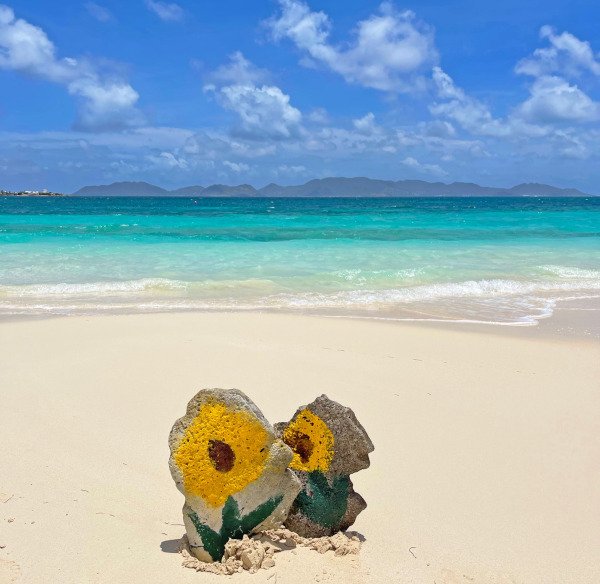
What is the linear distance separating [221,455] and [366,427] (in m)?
1.98

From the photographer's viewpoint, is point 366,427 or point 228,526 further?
point 366,427

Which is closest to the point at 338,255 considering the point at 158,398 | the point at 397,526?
the point at 158,398

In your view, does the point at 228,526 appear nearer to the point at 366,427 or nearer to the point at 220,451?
the point at 220,451

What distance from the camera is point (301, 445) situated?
2.75m

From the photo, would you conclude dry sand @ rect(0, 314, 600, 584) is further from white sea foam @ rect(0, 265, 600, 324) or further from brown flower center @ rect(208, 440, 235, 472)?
white sea foam @ rect(0, 265, 600, 324)

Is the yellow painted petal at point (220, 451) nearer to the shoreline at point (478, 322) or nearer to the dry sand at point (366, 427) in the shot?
the dry sand at point (366, 427)

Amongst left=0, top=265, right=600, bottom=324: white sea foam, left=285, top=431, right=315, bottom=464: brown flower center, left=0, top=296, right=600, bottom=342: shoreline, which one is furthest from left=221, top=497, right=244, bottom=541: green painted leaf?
left=0, top=265, right=600, bottom=324: white sea foam

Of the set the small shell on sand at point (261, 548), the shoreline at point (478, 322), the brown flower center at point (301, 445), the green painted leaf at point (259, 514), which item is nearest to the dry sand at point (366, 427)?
the small shell on sand at point (261, 548)

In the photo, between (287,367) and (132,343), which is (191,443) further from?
(132,343)

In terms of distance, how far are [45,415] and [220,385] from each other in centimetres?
145

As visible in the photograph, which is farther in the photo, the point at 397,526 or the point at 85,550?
the point at 397,526

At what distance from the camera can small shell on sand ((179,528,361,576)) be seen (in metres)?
2.38

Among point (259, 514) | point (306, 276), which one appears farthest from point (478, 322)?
point (259, 514)

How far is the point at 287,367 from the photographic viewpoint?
18.7ft
